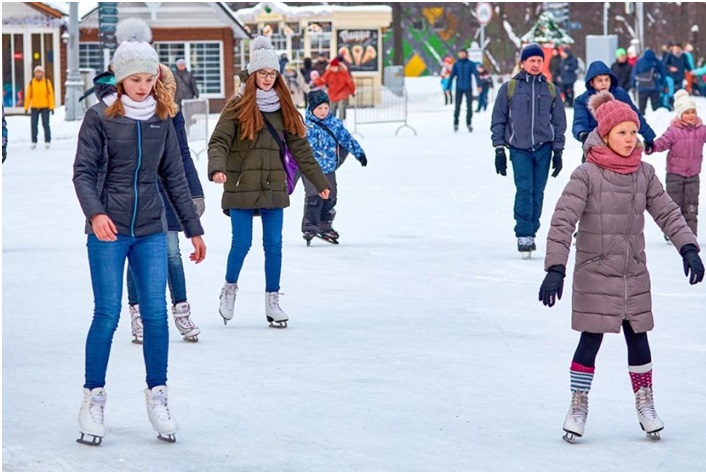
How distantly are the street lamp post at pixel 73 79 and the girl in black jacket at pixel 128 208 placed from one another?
96.5ft

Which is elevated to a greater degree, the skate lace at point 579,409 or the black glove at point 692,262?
the black glove at point 692,262

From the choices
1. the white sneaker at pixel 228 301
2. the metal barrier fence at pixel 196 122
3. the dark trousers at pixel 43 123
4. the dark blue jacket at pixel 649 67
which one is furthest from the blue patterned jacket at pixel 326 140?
the dark blue jacket at pixel 649 67

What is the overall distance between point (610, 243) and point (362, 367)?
1914 millimetres

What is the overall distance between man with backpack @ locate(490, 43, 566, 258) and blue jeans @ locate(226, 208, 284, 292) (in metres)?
3.49

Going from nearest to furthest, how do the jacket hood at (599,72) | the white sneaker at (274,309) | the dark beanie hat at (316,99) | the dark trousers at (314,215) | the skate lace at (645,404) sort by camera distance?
the skate lace at (645,404) → the white sneaker at (274,309) → the jacket hood at (599,72) → the dark beanie hat at (316,99) → the dark trousers at (314,215)

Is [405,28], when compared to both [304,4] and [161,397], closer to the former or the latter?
[304,4]

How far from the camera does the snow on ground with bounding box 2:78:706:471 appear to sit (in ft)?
18.7

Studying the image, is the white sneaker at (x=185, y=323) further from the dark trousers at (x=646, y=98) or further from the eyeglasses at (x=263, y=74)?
the dark trousers at (x=646, y=98)

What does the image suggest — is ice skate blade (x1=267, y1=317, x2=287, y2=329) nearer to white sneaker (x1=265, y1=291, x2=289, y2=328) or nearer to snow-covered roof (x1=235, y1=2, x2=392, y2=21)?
white sneaker (x1=265, y1=291, x2=289, y2=328)

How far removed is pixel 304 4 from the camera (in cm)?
4622

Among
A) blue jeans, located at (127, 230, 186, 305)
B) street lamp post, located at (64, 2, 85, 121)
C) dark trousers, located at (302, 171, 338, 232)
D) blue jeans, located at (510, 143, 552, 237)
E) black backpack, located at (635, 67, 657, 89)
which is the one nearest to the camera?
blue jeans, located at (127, 230, 186, 305)

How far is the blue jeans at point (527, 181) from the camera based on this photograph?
1180cm

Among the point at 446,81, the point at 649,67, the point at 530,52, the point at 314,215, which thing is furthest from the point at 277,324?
the point at 446,81

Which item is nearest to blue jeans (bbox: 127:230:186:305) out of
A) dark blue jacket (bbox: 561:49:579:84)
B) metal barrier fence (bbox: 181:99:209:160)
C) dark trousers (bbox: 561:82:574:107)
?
metal barrier fence (bbox: 181:99:209:160)
